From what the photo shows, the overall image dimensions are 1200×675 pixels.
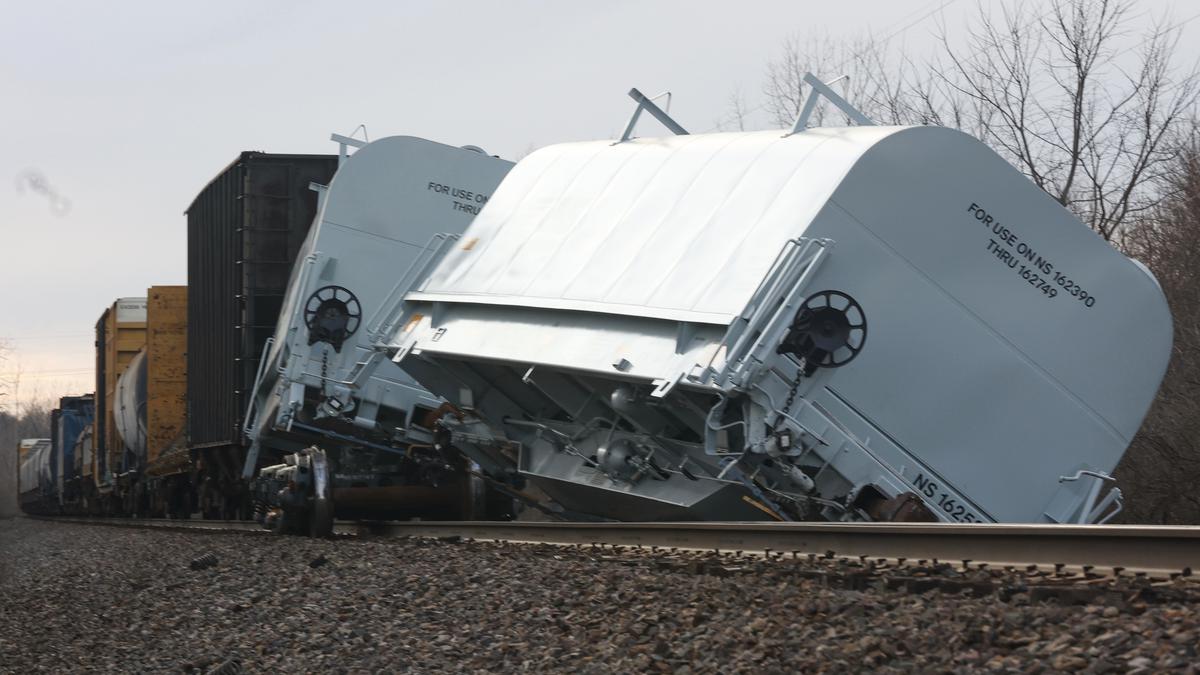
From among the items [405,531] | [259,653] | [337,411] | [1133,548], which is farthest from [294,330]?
[1133,548]

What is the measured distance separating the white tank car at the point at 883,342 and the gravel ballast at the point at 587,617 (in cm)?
124

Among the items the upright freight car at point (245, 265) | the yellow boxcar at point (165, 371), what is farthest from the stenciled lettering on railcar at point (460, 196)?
the yellow boxcar at point (165, 371)

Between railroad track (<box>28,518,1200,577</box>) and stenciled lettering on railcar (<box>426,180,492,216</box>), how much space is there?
19.1 ft

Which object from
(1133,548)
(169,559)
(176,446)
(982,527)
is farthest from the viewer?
(176,446)

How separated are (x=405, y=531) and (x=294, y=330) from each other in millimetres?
2775

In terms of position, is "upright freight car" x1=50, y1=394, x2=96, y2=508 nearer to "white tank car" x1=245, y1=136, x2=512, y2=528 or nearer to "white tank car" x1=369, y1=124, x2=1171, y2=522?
"white tank car" x1=245, y1=136, x2=512, y2=528

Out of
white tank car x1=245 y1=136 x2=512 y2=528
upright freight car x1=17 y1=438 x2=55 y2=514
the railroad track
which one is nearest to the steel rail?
the railroad track

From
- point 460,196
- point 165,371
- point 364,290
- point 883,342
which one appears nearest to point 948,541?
point 883,342

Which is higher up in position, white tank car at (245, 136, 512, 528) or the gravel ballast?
white tank car at (245, 136, 512, 528)

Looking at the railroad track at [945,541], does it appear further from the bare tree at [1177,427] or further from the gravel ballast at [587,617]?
the bare tree at [1177,427]

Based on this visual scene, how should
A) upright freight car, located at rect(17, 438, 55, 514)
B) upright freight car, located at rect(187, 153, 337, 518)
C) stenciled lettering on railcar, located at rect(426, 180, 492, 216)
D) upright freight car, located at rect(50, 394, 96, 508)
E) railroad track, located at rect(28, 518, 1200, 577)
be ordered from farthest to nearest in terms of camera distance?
upright freight car, located at rect(17, 438, 55, 514) → upright freight car, located at rect(50, 394, 96, 508) → upright freight car, located at rect(187, 153, 337, 518) → stenciled lettering on railcar, located at rect(426, 180, 492, 216) → railroad track, located at rect(28, 518, 1200, 577)

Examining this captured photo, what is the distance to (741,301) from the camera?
841 cm

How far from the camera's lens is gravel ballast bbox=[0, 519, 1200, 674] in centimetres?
439

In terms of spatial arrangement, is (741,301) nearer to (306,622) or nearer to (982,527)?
(982,527)
